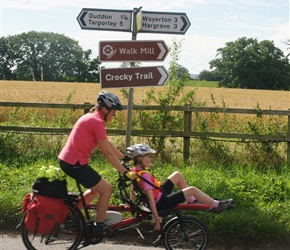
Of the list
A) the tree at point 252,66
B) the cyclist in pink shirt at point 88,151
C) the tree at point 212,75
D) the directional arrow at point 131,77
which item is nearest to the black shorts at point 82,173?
the cyclist in pink shirt at point 88,151

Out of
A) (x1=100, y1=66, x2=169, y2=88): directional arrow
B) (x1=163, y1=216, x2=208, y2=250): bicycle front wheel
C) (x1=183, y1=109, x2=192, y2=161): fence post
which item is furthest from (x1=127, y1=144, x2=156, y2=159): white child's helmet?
(x1=183, y1=109, x2=192, y2=161): fence post

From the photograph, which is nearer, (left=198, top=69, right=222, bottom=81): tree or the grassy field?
the grassy field

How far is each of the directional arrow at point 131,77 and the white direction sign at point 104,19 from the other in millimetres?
639

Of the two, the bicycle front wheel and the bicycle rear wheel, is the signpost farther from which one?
the bicycle front wheel

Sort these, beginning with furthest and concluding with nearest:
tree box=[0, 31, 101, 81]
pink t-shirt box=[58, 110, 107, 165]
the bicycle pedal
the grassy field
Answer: tree box=[0, 31, 101, 81] → the grassy field → the bicycle pedal → pink t-shirt box=[58, 110, 107, 165]

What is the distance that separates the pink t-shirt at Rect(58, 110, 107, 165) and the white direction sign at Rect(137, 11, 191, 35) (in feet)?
8.09

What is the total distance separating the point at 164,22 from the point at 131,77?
934mm

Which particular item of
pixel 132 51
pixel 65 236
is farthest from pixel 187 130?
pixel 65 236

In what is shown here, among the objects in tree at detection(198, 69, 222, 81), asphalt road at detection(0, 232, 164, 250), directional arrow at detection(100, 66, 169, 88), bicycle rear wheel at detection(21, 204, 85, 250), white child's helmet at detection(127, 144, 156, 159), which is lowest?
asphalt road at detection(0, 232, 164, 250)

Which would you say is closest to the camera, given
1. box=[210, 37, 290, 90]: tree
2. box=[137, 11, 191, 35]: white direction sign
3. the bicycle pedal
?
the bicycle pedal

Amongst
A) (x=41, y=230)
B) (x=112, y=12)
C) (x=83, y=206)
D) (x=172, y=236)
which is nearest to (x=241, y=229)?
(x=172, y=236)

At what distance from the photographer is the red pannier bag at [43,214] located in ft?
15.2

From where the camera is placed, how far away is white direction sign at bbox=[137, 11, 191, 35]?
6.68 meters

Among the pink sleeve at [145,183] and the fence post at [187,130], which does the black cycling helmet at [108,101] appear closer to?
the pink sleeve at [145,183]
